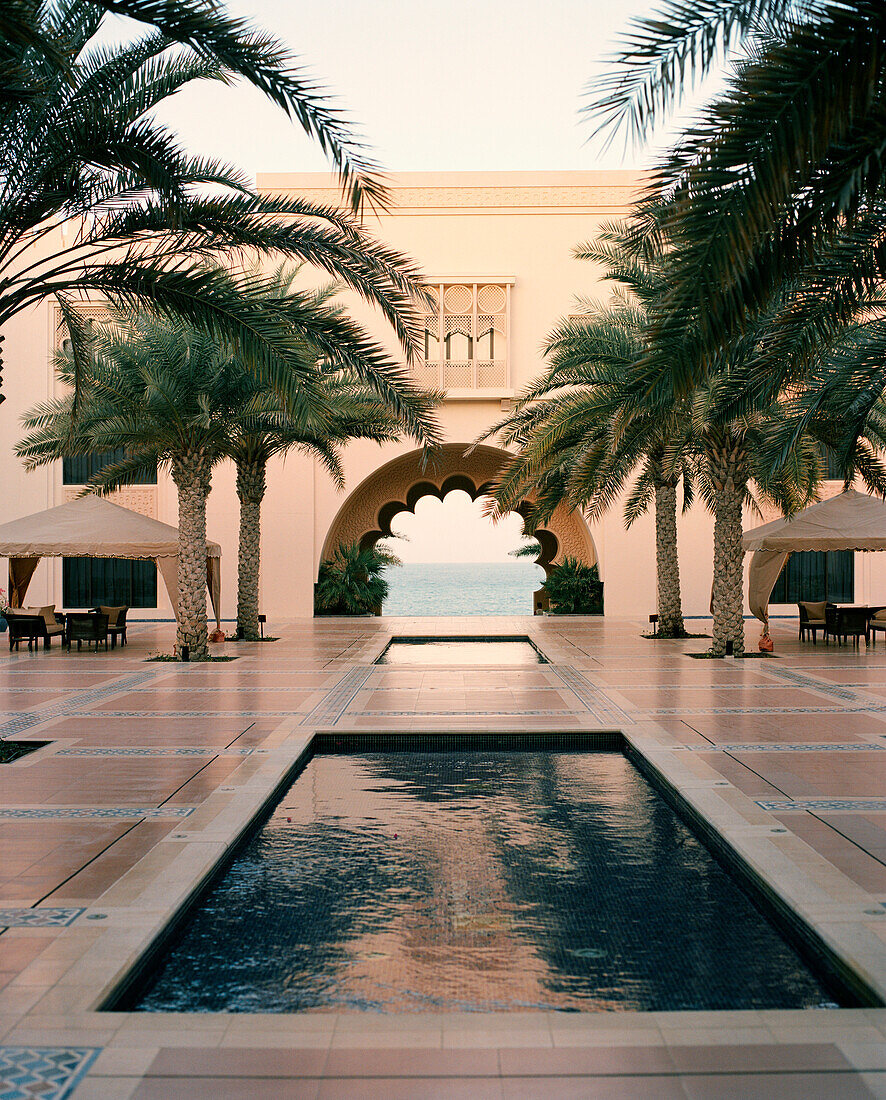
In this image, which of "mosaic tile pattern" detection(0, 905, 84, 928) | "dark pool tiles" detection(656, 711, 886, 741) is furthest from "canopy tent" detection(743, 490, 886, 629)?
"mosaic tile pattern" detection(0, 905, 84, 928)

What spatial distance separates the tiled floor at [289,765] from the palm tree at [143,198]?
3214 millimetres

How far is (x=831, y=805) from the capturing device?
6.18 meters

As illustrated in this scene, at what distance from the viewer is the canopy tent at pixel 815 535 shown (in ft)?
52.7

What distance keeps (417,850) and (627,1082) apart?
2861 mm

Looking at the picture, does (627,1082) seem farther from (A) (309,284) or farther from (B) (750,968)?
(A) (309,284)

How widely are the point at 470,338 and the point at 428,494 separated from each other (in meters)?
5.39

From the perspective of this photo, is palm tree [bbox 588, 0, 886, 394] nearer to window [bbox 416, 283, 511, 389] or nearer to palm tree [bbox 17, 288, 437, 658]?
palm tree [bbox 17, 288, 437, 658]

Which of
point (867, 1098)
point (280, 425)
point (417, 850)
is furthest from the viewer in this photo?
point (280, 425)

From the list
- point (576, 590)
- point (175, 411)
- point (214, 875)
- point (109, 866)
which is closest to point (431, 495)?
point (576, 590)

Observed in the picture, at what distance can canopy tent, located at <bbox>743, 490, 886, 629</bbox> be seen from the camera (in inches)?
632

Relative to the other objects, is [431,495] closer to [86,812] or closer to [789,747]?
[789,747]

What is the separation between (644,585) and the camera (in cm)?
2530

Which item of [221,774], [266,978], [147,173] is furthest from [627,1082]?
[147,173]

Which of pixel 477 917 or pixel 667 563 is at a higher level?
pixel 667 563
